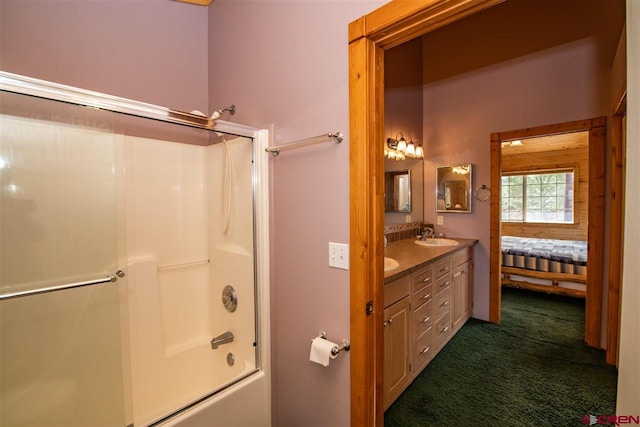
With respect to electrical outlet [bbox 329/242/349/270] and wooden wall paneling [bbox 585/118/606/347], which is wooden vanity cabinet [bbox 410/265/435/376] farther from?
wooden wall paneling [bbox 585/118/606/347]

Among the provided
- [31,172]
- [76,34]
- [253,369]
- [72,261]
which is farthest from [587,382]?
[76,34]

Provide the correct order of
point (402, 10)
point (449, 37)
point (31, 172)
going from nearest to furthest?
1. point (402, 10)
2. point (31, 172)
3. point (449, 37)

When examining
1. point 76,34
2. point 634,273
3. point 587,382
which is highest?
point 76,34

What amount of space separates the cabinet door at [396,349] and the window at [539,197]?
547cm

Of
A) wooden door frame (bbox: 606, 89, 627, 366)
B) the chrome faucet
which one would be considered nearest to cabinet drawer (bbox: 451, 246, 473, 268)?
the chrome faucet

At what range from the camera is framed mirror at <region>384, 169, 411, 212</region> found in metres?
3.22

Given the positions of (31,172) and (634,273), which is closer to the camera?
(634,273)

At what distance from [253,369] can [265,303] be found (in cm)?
39

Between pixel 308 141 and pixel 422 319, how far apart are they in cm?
171

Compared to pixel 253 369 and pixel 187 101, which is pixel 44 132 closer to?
pixel 187 101

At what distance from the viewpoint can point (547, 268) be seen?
3986 mm

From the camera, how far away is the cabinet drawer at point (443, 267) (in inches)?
98.1

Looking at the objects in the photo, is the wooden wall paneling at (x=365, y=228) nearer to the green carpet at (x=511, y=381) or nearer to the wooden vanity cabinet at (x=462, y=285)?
the green carpet at (x=511, y=381)

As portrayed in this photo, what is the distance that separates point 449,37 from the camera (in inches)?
140
